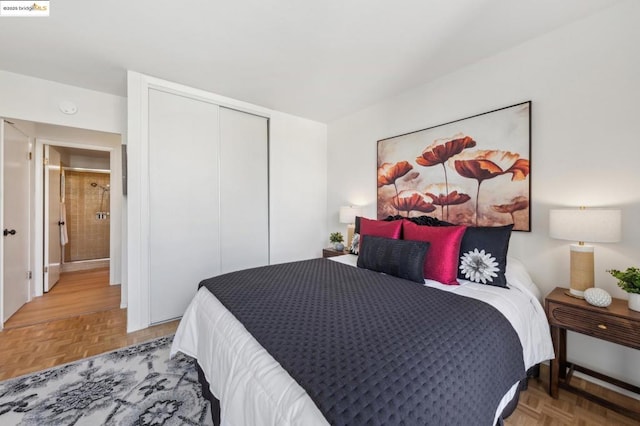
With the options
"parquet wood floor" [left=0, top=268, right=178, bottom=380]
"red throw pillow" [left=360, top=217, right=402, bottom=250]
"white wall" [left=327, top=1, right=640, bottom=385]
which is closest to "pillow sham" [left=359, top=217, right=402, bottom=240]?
"red throw pillow" [left=360, top=217, right=402, bottom=250]

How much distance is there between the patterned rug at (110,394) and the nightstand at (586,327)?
2.26m

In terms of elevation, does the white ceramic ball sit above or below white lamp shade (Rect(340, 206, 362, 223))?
below

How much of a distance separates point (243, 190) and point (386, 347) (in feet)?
9.23

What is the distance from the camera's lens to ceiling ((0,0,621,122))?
69.4 inches

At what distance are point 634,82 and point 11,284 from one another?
582cm

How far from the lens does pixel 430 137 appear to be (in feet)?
8.97

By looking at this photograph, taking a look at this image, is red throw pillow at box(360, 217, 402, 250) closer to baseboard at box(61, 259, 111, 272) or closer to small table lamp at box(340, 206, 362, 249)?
small table lamp at box(340, 206, 362, 249)

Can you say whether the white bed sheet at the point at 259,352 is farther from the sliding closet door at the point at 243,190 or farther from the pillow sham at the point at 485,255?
the sliding closet door at the point at 243,190

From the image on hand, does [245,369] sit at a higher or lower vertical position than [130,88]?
lower

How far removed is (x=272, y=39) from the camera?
2086 mm

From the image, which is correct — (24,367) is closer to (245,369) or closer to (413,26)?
(245,369)

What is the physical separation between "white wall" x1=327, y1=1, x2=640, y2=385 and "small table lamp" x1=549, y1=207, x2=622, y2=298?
0.76 ft

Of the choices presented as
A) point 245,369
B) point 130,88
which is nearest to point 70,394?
point 245,369

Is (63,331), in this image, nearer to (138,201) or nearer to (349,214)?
(138,201)
